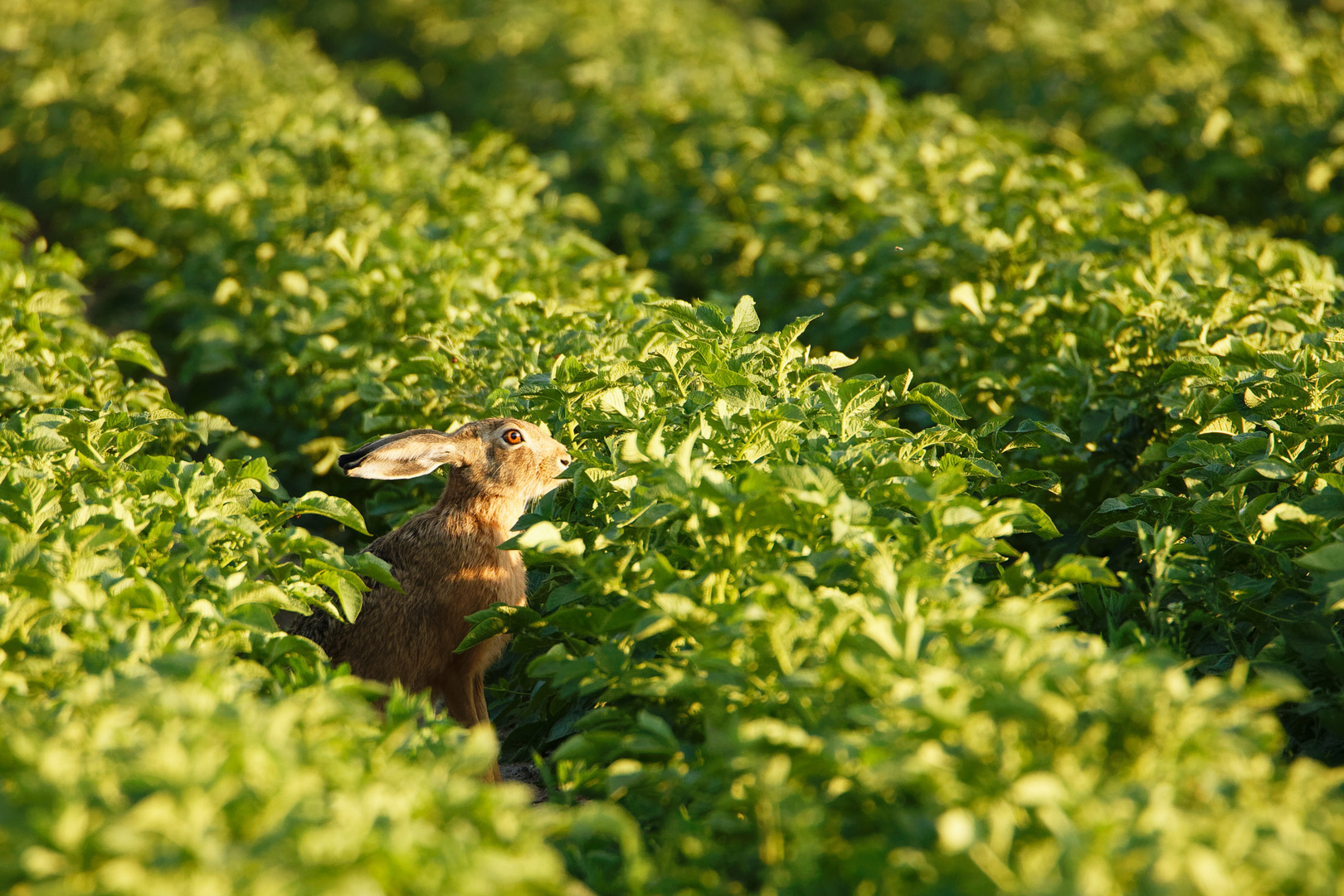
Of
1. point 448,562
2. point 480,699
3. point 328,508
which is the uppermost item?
point 328,508

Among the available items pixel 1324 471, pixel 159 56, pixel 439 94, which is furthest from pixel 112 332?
pixel 1324 471

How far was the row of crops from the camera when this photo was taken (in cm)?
229

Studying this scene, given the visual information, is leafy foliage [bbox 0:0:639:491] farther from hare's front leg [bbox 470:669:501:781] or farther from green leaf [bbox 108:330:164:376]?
hare's front leg [bbox 470:669:501:781]

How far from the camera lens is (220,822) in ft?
7.18

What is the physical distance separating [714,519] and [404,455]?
167 cm

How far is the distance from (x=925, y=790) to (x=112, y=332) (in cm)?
792

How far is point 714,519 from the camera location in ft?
Result: 10.9

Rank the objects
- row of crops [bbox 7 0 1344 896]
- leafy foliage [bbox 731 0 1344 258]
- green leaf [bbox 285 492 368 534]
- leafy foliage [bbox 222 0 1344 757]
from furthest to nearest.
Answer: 1. leafy foliage [bbox 731 0 1344 258]
2. leafy foliage [bbox 222 0 1344 757]
3. green leaf [bbox 285 492 368 534]
4. row of crops [bbox 7 0 1344 896]

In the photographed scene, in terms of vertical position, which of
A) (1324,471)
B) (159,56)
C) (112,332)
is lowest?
(112,332)

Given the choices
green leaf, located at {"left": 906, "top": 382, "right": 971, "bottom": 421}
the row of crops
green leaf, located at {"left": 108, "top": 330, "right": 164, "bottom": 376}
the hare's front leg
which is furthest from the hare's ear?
green leaf, located at {"left": 906, "top": 382, "right": 971, "bottom": 421}

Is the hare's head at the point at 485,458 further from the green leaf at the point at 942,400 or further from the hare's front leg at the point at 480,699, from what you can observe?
the green leaf at the point at 942,400

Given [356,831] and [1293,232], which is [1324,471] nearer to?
[356,831]

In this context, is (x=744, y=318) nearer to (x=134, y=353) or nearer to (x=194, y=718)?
(x=194, y=718)

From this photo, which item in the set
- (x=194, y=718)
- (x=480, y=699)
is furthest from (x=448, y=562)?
(x=194, y=718)
